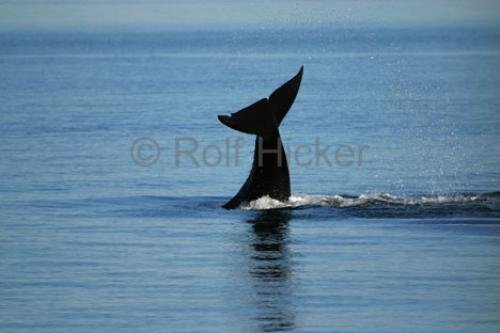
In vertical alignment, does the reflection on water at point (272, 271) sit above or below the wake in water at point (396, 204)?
below

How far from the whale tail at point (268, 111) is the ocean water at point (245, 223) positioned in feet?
3.23

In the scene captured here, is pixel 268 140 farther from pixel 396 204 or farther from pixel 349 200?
pixel 396 204

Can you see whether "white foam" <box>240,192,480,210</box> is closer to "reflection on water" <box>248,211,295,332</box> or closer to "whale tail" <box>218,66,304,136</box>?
"reflection on water" <box>248,211,295,332</box>

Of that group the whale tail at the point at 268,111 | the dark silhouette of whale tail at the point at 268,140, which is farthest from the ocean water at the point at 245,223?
the whale tail at the point at 268,111

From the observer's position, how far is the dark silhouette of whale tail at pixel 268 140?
18.9 metres

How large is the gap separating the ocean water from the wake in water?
3cm

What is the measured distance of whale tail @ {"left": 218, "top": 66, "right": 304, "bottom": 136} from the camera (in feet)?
61.9

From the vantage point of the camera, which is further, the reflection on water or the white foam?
the white foam

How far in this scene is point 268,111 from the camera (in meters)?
19.0
